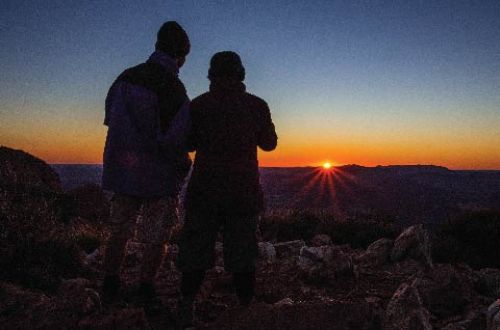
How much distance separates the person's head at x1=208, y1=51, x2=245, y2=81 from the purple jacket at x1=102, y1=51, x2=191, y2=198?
30 cm

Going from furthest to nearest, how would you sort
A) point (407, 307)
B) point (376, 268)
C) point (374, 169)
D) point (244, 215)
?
point (374, 169) → point (376, 268) → point (244, 215) → point (407, 307)

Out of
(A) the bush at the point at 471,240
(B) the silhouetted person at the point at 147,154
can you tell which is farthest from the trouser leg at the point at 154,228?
(A) the bush at the point at 471,240

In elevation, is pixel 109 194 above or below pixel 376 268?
above

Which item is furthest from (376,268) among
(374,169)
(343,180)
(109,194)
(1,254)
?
(374,169)

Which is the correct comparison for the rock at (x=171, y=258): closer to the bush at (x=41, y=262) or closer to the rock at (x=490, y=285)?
the bush at (x=41, y=262)

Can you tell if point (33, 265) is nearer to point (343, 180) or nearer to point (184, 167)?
point (184, 167)

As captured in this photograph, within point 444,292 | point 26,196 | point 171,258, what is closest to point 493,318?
point 444,292

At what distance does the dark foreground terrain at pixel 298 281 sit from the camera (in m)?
2.56

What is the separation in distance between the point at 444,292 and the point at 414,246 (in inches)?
89.4

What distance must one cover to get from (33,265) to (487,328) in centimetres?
385

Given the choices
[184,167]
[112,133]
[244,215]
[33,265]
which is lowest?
[33,265]

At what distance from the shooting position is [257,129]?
9.94 feet

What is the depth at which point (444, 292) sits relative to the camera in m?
3.62

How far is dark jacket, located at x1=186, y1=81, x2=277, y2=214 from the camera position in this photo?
2.89 meters
